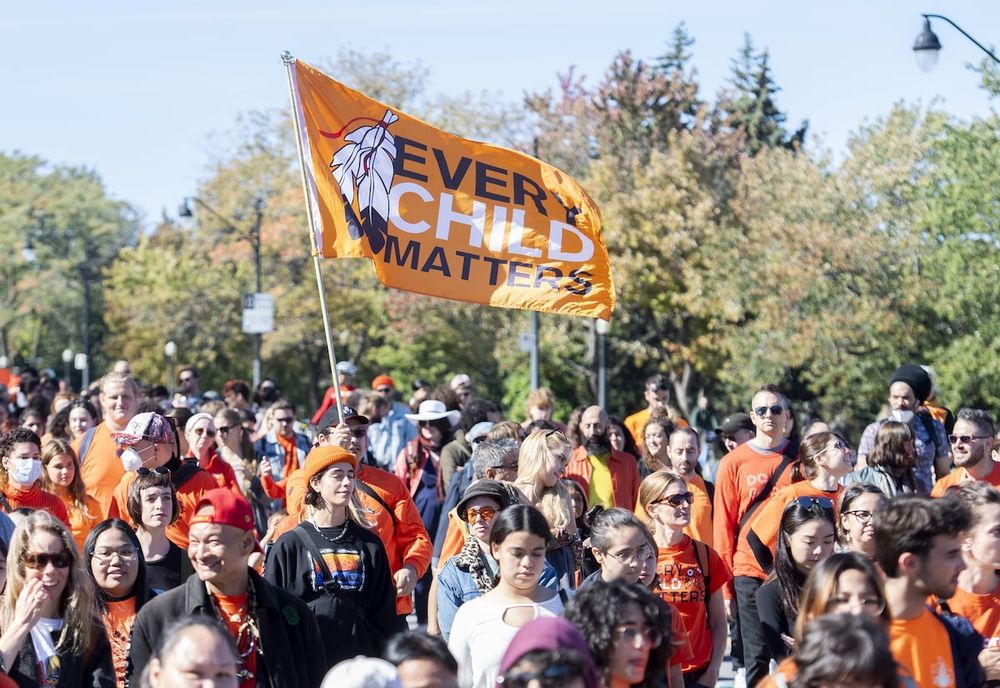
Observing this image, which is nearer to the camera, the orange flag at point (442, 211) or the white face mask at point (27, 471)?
the white face mask at point (27, 471)

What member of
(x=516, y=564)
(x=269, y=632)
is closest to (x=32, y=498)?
(x=269, y=632)

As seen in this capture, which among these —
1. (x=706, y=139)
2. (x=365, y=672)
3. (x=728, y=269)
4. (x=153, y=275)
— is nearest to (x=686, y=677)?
(x=365, y=672)

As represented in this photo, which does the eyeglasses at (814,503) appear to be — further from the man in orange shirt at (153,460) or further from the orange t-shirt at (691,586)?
the man in orange shirt at (153,460)

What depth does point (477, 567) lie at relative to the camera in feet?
21.9

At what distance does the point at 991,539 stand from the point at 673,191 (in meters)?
31.0

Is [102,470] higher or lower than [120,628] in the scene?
higher

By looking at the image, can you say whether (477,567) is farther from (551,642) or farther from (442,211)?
(442,211)

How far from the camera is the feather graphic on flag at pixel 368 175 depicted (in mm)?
9875

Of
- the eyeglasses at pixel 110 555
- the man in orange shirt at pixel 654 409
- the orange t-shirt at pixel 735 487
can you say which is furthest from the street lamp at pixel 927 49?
the eyeglasses at pixel 110 555

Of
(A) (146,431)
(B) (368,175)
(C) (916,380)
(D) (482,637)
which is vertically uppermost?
(B) (368,175)

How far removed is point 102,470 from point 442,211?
9.58 feet

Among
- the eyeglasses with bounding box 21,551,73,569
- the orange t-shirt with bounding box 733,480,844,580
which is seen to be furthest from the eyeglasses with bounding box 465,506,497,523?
the eyeglasses with bounding box 21,551,73,569

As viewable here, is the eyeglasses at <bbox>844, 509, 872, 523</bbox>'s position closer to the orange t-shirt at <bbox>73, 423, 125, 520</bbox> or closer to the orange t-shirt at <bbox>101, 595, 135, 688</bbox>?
the orange t-shirt at <bbox>101, 595, 135, 688</bbox>

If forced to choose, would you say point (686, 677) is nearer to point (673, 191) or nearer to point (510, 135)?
point (673, 191)
